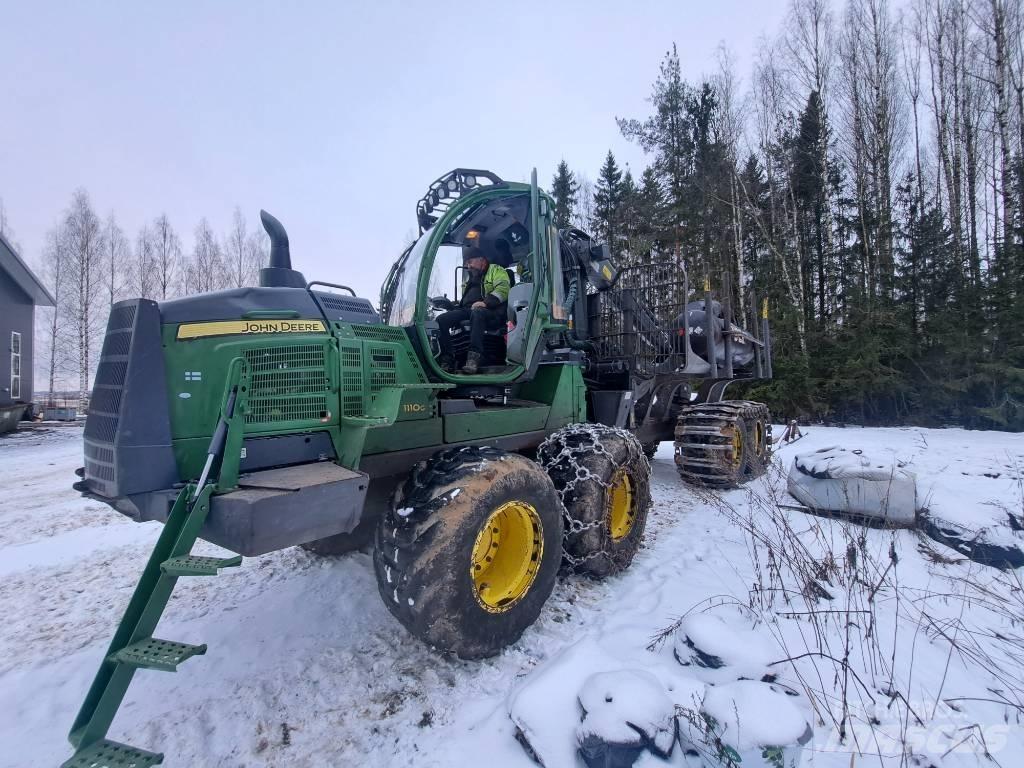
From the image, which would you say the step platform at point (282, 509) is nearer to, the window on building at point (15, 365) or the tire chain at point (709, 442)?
the tire chain at point (709, 442)

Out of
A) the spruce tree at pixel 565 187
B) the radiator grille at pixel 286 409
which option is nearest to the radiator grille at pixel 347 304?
the radiator grille at pixel 286 409

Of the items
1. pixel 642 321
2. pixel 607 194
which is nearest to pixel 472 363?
pixel 642 321

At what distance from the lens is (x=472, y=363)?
3.97 metres

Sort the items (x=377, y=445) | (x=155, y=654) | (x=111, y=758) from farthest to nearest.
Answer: (x=377, y=445) → (x=155, y=654) → (x=111, y=758)

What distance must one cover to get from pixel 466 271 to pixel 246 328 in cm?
227

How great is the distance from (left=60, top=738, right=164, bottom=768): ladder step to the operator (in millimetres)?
2714

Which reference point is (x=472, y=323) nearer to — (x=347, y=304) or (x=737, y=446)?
(x=347, y=304)

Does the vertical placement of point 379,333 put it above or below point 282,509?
above

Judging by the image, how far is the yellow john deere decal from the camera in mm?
2520

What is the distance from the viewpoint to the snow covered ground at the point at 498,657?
2.11m

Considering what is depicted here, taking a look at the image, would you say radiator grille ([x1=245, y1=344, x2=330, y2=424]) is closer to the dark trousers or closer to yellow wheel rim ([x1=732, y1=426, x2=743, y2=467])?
the dark trousers

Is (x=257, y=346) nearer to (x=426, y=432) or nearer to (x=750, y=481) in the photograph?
(x=426, y=432)

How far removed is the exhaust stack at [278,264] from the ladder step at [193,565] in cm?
159

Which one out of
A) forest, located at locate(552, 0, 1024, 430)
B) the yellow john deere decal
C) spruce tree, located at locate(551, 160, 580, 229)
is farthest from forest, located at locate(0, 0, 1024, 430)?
the yellow john deere decal
